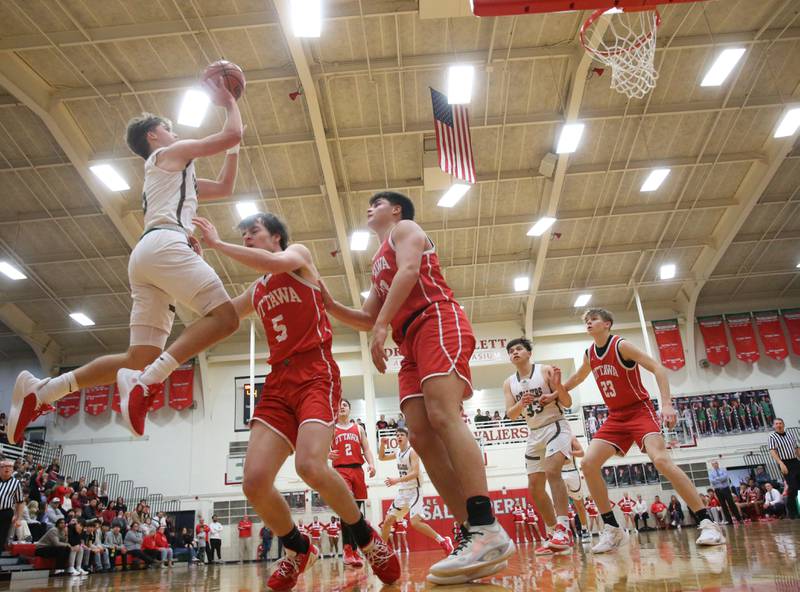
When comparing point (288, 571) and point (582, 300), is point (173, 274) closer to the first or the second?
point (288, 571)

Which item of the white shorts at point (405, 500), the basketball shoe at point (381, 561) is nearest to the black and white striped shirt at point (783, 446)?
the white shorts at point (405, 500)

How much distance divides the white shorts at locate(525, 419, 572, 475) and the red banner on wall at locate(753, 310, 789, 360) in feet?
67.2

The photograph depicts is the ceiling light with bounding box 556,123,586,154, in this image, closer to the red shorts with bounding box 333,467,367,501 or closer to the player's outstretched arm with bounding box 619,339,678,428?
the player's outstretched arm with bounding box 619,339,678,428

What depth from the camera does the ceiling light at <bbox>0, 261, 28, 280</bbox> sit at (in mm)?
17859

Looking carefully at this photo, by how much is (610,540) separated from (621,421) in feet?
3.41

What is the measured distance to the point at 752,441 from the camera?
21406mm

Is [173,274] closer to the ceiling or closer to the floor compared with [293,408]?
closer to the ceiling

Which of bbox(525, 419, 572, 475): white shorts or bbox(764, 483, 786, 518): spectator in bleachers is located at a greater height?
bbox(525, 419, 572, 475): white shorts

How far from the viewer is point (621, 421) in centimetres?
541

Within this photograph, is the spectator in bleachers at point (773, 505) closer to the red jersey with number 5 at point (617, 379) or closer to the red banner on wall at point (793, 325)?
the red banner on wall at point (793, 325)

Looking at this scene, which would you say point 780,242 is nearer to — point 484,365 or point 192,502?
point 484,365

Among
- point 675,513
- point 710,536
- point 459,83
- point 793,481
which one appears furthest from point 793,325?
point 710,536

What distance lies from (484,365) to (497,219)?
6.59m

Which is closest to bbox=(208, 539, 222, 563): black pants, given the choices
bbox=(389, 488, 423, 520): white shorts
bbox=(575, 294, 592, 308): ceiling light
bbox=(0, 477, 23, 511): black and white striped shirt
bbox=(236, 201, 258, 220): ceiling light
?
bbox=(236, 201, 258, 220): ceiling light
